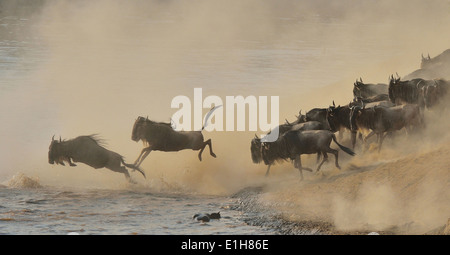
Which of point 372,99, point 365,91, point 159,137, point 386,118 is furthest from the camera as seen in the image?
point 365,91

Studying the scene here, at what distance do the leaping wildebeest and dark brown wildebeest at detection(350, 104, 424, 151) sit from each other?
4105 mm

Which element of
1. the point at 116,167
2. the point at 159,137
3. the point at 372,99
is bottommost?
the point at 116,167

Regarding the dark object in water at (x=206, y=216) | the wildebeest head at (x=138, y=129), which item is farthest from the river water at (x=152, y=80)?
the wildebeest head at (x=138, y=129)

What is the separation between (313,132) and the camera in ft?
79.1

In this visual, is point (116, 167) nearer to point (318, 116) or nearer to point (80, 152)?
point (80, 152)

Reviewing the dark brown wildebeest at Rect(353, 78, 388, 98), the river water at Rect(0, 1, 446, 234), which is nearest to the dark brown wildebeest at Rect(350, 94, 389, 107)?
the dark brown wildebeest at Rect(353, 78, 388, 98)

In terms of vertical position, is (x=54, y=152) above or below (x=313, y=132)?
below

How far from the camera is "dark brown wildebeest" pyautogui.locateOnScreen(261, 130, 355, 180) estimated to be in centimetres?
2398

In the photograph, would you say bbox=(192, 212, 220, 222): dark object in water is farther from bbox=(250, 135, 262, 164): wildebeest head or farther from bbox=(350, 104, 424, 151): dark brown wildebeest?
bbox=(350, 104, 424, 151): dark brown wildebeest

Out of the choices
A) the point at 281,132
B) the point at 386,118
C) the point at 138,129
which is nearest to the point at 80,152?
the point at 138,129

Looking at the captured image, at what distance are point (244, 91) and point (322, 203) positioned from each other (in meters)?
21.6

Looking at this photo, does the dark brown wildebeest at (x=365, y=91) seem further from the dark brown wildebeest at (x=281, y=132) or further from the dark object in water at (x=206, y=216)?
the dark object in water at (x=206, y=216)

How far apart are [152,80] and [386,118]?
25780 millimetres

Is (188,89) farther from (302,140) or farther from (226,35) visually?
(226,35)
